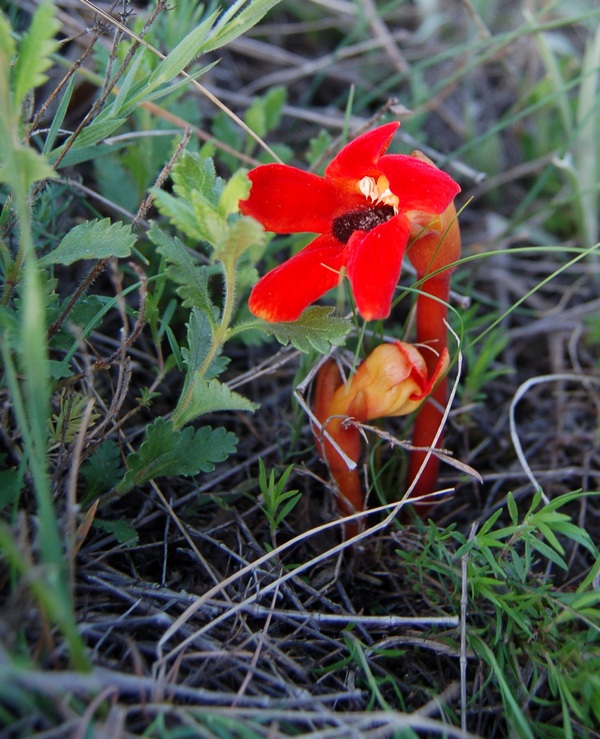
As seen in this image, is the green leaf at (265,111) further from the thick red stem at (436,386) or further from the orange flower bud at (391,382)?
the orange flower bud at (391,382)

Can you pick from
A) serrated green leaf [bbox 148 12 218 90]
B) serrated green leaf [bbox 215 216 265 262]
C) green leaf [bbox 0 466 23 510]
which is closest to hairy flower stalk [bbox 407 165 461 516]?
Answer: serrated green leaf [bbox 215 216 265 262]

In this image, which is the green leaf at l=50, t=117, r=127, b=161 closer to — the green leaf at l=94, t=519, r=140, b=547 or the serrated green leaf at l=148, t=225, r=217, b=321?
the serrated green leaf at l=148, t=225, r=217, b=321

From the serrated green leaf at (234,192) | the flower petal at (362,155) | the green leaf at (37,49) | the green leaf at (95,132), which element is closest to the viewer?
the green leaf at (37,49)

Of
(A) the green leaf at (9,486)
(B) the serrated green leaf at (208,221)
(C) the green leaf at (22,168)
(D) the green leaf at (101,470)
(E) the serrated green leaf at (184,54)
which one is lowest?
(D) the green leaf at (101,470)

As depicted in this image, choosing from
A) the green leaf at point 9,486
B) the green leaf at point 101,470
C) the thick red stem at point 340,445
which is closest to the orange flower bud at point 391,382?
the thick red stem at point 340,445

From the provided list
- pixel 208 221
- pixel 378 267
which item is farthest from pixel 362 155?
pixel 208 221
